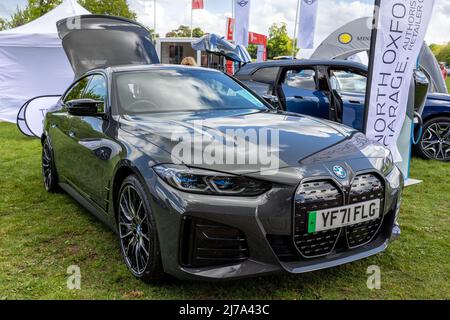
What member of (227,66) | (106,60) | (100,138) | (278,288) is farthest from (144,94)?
(227,66)

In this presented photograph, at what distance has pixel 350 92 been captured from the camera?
6.40 meters

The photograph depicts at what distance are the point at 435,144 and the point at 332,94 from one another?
2.02 m

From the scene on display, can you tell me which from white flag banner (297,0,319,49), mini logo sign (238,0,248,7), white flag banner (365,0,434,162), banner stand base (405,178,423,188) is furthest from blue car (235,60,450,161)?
white flag banner (297,0,319,49)

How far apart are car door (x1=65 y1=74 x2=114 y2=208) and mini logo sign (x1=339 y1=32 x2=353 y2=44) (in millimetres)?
8879

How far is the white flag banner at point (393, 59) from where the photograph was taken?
386 centimetres

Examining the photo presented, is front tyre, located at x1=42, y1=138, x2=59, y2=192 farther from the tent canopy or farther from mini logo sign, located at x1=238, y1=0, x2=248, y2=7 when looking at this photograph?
mini logo sign, located at x1=238, y1=0, x2=248, y2=7

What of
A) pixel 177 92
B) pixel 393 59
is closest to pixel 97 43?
pixel 177 92

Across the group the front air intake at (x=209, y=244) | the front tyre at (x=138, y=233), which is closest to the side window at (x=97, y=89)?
the front tyre at (x=138, y=233)

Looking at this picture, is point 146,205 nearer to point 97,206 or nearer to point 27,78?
point 97,206

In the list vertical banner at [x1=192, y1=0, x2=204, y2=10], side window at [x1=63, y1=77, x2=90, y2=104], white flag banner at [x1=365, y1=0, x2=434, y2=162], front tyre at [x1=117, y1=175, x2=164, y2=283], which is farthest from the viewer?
vertical banner at [x1=192, y1=0, x2=204, y2=10]

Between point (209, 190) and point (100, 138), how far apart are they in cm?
137

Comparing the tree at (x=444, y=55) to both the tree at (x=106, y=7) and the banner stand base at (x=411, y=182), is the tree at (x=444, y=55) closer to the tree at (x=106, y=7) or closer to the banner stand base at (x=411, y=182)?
the tree at (x=106, y=7)

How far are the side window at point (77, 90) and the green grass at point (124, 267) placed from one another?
1.14m

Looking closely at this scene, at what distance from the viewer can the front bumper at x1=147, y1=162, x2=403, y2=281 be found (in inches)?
91.4
